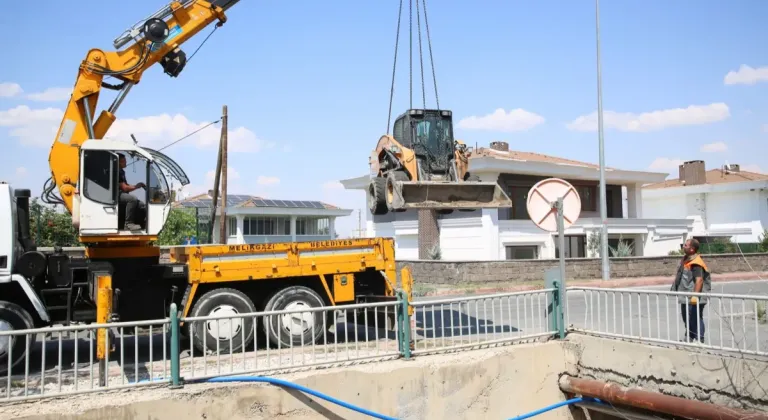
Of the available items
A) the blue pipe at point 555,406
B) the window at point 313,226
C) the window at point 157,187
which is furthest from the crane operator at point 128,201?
the window at point 313,226

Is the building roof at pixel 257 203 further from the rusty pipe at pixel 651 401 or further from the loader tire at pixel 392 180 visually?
the rusty pipe at pixel 651 401

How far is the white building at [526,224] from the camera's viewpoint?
88.5 ft

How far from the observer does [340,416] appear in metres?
7.41

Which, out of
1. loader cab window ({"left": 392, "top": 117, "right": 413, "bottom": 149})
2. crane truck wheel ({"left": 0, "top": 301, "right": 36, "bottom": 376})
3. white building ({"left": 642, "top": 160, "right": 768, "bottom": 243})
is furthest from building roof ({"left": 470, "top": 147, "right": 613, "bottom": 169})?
crane truck wheel ({"left": 0, "top": 301, "right": 36, "bottom": 376})

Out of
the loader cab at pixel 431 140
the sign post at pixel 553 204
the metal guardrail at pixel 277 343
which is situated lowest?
the metal guardrail at pixel 277 343

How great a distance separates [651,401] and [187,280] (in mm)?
6756

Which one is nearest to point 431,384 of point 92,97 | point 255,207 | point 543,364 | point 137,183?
point 543,364

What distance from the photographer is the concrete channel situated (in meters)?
6.67

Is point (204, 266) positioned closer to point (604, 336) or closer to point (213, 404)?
point (213, 404)

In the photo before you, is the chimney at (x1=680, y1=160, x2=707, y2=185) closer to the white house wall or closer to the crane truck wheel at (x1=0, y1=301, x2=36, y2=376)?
the white house wall

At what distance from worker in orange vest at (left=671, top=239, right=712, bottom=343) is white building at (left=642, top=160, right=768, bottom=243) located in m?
29.5

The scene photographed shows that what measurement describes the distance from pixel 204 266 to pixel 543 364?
5158mm

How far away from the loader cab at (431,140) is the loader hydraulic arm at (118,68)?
412cm

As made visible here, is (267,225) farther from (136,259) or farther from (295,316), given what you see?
(295,316)
